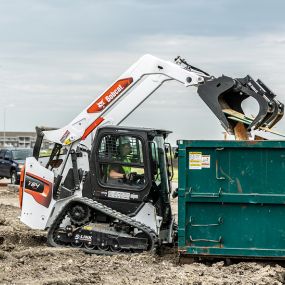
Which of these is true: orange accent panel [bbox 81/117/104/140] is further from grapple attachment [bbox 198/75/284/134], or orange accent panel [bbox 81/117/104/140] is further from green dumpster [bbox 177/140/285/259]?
green dumpster [bbox 177/140/285/259]

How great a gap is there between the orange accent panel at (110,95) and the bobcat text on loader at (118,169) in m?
0.02

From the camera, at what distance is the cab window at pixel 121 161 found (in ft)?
42.8

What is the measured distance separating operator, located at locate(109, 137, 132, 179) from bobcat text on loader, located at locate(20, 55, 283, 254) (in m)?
0.02

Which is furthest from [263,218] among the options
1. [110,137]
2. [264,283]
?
[110,137]

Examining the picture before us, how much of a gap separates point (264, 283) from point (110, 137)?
4.06 meters

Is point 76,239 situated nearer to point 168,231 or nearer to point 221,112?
point 168,231

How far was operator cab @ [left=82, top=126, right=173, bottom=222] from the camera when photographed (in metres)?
13.0

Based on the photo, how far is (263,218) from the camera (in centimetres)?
1157

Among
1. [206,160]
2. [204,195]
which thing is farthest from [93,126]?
[204,195]

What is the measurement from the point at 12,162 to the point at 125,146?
23215 millimetres

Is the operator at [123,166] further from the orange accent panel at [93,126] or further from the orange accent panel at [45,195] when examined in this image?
the orange accent panel at [45,195]

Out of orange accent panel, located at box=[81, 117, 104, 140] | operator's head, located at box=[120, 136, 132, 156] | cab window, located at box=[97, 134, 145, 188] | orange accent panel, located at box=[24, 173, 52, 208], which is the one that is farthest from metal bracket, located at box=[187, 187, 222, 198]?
orange accent panel, located at box=[24, 173, 52, 208]

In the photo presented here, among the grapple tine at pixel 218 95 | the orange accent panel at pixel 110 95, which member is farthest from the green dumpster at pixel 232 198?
the orange accent panel at pixel 110 95

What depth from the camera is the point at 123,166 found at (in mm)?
13164
